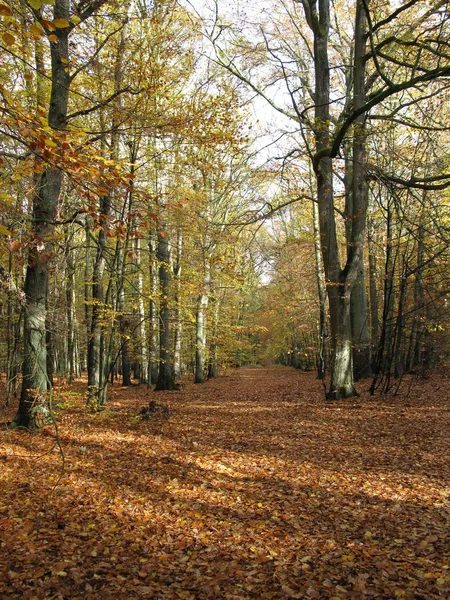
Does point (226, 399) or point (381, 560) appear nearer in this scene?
point (381, 560)

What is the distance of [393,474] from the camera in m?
5.51

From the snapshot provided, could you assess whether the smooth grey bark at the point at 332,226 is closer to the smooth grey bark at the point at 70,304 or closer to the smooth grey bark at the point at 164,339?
the smooth grey bark at the point at 70,304

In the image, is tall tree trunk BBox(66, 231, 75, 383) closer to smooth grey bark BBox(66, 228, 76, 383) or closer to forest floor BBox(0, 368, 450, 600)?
smooth grey bark BBox(66, 228, 76, 383)

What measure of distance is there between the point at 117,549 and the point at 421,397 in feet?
30.1

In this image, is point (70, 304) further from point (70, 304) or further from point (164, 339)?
point (164, 339)

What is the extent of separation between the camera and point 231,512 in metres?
4.73

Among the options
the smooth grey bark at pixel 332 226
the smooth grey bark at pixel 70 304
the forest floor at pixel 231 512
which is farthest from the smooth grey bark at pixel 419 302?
the smooth grey bark at pixel 70 304

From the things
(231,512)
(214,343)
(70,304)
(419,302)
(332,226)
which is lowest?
(231,512)

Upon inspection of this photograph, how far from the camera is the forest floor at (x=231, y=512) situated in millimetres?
3408

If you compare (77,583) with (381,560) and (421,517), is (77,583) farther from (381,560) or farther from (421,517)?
(421,517)

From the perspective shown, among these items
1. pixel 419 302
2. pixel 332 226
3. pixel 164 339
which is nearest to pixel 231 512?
pixel 332 226

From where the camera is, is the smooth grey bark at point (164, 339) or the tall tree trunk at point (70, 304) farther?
the smooth grey bark at point (164, 339)

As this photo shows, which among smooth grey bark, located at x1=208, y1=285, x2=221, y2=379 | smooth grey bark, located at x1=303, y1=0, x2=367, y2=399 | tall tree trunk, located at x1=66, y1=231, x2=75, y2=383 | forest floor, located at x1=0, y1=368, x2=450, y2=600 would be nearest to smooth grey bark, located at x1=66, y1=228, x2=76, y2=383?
tall tree trunk, located at x1=66, y1=231, x2=75, y2=383

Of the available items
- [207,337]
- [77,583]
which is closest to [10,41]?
[77,583]
